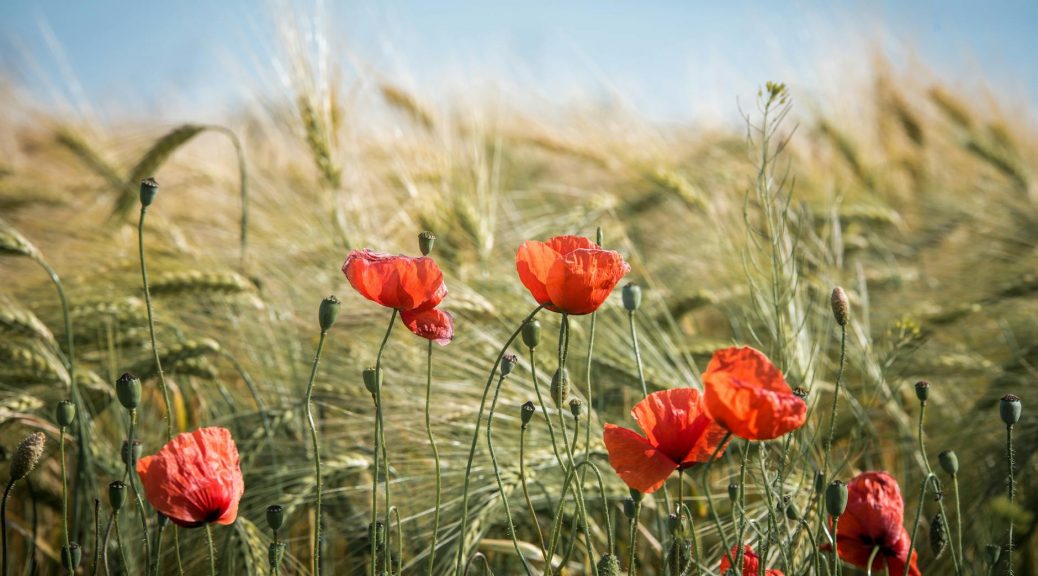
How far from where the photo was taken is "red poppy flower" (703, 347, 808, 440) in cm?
74

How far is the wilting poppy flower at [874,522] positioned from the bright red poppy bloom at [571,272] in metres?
0.31

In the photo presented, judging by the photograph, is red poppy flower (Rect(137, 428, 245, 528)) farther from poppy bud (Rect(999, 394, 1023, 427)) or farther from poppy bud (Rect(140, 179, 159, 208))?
poppy bud (Rect(999, 394, 1023, 427))

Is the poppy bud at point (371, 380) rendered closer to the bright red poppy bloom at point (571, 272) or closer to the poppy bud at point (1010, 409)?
the bright red poppy bloom at point (571, 272)

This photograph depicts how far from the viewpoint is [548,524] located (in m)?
1.44

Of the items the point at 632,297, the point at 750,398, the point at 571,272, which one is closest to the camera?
the point at 750,398

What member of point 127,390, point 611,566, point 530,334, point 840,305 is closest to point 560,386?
point 530,334

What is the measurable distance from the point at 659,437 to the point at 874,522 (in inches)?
8.8

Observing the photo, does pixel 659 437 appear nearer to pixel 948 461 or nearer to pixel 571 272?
pixel 571 272

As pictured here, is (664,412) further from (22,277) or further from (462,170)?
(22,277)

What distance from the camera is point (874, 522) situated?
2.91ft

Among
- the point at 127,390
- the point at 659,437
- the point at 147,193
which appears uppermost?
the point at 147,193

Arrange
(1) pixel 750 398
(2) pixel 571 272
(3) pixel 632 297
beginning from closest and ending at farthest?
(1) pixel 750 398 < (2) pixel 571 272 < (3) pixel 632 297

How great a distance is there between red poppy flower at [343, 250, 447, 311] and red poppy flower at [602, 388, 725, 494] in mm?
213

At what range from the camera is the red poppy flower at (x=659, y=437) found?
33.9 inches
